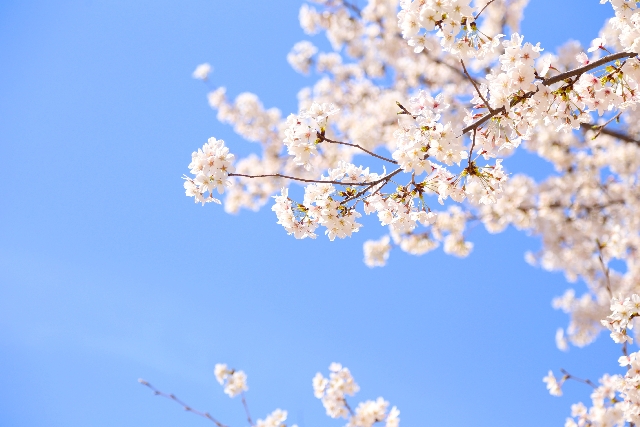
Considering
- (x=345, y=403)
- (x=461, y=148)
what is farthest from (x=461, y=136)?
(x=345, y=403)

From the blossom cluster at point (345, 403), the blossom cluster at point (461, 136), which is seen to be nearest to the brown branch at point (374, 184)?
the blossom cluster at point (461, 136)

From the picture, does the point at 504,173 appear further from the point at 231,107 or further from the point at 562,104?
the point at 231,107

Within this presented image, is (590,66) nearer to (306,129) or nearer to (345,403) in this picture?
(306,129)

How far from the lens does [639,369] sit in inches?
138

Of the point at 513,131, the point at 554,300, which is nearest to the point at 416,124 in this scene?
the point at 513,131

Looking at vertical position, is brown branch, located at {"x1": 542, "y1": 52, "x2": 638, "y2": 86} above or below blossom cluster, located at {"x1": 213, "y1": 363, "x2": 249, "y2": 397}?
below

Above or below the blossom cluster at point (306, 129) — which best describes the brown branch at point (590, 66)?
below

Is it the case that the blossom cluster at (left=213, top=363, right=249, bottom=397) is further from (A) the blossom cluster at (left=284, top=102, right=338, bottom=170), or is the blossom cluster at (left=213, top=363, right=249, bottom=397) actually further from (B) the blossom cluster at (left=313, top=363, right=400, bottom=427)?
(A) the blossom cluster at (left=284, top=102, right=338, bottom=170)

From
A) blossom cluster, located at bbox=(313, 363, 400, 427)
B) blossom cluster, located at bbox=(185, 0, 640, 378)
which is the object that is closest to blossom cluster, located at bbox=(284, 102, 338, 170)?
blossom cluster, located at bbox=(185, 0, 640, 378)

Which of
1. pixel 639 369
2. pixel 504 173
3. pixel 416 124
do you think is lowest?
pixel 639 369

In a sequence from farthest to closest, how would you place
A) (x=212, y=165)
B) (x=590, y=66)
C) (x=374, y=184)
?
(x=212, y=165) → (x=374, y=184) → (x=590, y=66)

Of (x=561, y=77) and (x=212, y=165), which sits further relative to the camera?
(x=212, y=165)

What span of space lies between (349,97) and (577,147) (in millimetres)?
6143

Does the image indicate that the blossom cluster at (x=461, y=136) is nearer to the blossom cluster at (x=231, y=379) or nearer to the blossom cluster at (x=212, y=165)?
the blossom cluster at (x=212, y=165)
